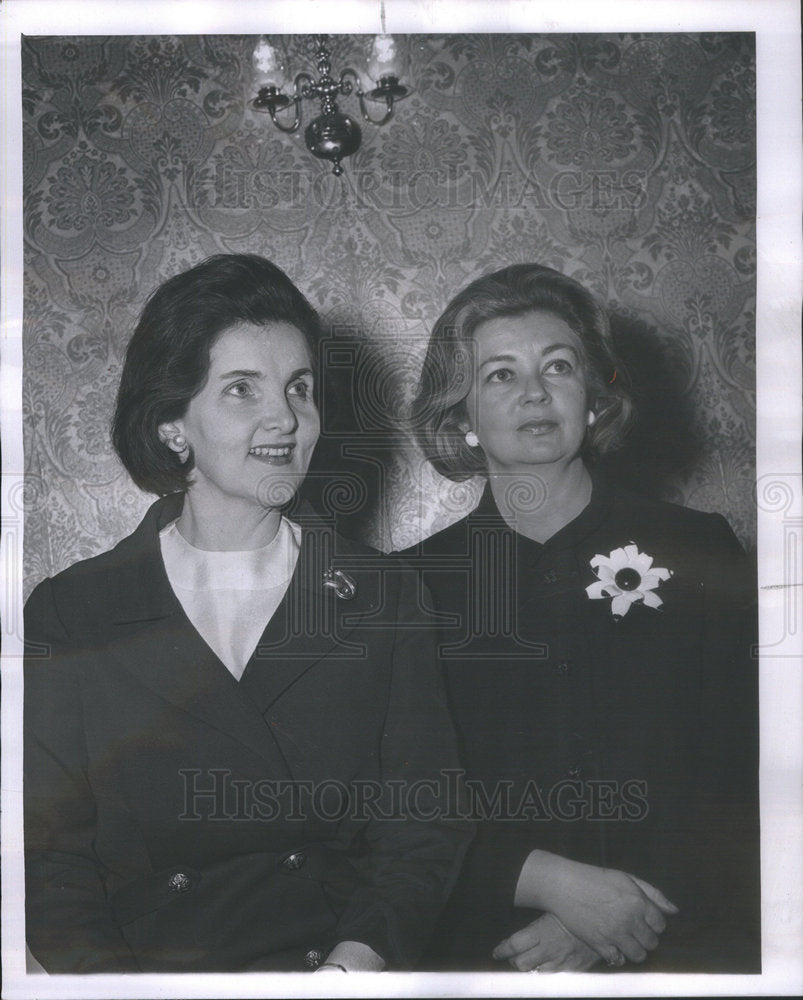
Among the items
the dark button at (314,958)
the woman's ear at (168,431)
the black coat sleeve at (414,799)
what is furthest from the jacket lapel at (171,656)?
the dark button at (314,958)

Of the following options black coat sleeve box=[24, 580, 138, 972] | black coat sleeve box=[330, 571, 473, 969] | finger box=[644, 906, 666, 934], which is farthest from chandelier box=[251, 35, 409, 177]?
finger box=[644, 906, 666, 934]

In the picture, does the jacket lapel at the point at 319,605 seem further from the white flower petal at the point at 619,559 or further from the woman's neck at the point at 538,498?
the white flower petal at the point at 619,559

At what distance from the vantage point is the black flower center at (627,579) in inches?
66.6

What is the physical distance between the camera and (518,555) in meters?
1.68

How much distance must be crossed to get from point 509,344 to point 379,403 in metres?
0.26

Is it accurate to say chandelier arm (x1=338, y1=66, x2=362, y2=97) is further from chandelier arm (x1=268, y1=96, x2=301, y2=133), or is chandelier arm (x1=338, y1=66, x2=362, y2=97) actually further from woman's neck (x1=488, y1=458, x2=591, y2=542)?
woman's neck (x1=488, y1=458, x2=591, y2=542)

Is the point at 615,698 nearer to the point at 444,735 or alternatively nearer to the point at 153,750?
the point at 444,735

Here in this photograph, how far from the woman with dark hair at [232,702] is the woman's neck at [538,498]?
0.76ft

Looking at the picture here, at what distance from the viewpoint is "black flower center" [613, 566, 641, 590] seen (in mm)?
1690

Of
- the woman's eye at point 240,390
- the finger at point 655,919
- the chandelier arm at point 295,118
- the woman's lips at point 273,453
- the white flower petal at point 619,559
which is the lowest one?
the finger at point 655,919

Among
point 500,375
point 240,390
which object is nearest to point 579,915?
point 500,375

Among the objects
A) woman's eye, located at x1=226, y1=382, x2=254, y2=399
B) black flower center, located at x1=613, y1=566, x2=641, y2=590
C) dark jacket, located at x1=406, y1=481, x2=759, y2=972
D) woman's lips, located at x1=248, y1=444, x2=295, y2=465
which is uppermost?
woman's eye, located at x1=226, y1=382, x2=254, y2=399

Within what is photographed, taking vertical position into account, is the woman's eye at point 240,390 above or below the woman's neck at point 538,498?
above

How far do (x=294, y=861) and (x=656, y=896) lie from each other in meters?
0.65
